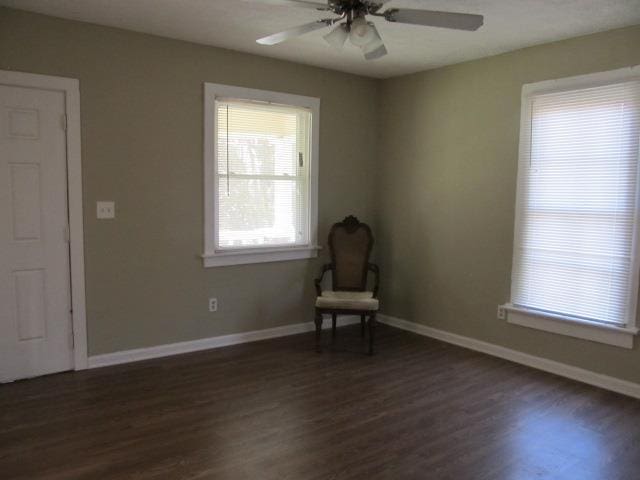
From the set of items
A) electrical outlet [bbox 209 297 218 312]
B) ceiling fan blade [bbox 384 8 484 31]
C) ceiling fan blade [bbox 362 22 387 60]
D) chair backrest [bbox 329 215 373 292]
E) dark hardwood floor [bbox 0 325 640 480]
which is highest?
ceiling fan blade [bbox 384 8 484 31]

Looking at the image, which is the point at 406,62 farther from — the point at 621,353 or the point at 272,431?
the point at 272,431

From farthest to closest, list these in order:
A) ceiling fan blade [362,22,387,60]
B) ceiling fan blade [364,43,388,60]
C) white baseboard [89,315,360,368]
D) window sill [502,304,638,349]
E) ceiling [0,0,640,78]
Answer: white baseboard [89,315,360,368] < window sill [502,304,638,349] < ceiling [0,0,640,78] < ceiling fan blade [364,43,388,60] < ceiling fan blade [362,22,387,60]

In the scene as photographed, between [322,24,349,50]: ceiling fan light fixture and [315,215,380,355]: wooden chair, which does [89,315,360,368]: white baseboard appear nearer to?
[315,215,380,355]: wooden chair

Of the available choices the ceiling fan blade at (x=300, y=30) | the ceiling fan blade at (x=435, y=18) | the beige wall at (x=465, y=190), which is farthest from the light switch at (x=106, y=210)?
the beige wall at (x=465, y=190)

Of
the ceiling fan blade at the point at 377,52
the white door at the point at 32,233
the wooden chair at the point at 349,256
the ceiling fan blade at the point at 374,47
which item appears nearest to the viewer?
the ceiling fan blade at the point at 374,47

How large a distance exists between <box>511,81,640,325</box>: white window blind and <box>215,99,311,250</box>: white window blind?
1865mm

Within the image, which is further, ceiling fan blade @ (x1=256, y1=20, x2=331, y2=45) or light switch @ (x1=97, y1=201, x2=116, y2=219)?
light switch @ (x1=97, y1=201, x2=116, y2=219)

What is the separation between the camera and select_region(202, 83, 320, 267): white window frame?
159 inches

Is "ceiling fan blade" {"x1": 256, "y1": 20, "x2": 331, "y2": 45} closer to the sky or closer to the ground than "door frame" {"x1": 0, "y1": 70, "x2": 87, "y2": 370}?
closer to the sky

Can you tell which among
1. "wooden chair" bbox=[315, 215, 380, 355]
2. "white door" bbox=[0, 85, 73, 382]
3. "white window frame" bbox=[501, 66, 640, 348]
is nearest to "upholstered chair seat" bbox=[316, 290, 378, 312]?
"wooden chair" bbox=[315, 215, 380, 355]

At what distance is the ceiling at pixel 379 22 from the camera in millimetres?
3010

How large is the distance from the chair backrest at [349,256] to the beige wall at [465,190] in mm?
536

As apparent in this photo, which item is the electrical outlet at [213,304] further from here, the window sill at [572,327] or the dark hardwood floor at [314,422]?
the window sill at [572,327]

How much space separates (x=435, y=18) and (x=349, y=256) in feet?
8.23
